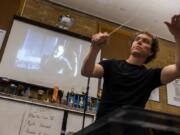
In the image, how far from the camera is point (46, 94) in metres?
2.95

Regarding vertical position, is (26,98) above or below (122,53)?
below

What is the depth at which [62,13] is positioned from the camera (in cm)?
369

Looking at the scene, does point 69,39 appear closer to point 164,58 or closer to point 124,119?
point 164,58

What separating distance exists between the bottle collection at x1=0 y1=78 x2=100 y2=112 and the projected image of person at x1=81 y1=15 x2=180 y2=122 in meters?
1.49

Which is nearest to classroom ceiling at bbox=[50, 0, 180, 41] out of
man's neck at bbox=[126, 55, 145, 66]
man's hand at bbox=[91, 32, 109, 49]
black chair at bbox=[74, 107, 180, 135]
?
A: man's neck at bbox=[126, 55, 145, 66]

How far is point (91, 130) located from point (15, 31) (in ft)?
8.82

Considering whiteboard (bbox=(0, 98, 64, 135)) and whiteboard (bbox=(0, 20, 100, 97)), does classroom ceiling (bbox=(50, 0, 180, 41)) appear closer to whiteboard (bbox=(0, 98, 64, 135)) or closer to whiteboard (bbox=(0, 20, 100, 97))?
whiteboard (bbox=(0, 20, 100, 97))

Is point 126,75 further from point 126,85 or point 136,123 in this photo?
point 136,123

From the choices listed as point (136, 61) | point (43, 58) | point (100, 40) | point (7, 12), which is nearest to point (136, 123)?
point (100, 40)

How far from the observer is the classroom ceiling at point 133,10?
3547 millimetres

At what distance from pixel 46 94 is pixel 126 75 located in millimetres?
1908

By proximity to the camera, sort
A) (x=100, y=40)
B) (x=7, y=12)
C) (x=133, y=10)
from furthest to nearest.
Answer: (x=133, y=10)
(x=7, y=12)
(x=100, y=40)

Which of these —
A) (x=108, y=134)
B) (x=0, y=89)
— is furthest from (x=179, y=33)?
(x=0, y=89)

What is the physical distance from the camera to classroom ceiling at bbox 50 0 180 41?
3547 mm
